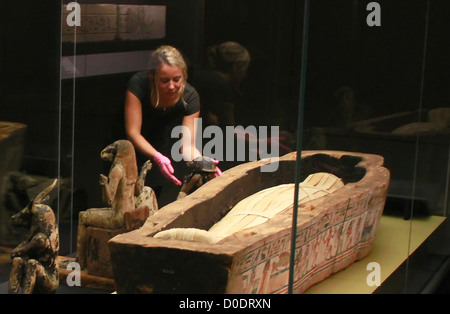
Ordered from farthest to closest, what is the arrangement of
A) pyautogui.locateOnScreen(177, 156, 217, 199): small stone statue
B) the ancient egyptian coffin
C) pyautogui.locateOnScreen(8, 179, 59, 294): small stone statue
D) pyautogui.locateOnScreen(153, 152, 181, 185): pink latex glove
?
pyautogui.locateOnScreen(153, 152, 181, 185): pink latex glove, pyautogui.locateOnScreen(177, 156, 217, 199): small stone statue, pyautogui.locateOnScreen(8, 179, 59, 294): small stone statue, the ancient egyptian coffin

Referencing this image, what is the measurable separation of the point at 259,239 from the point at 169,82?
949mm

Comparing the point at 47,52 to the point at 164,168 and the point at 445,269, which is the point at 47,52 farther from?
the point at 445,269

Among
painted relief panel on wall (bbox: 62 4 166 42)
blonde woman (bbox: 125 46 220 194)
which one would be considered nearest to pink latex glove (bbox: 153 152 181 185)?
blonde woman (bbox: 125 46 220 194)

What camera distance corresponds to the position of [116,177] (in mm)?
3699

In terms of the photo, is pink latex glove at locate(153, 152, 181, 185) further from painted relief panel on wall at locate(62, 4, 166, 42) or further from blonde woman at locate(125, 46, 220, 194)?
painted relief panel on wall at locate(62, 4, 166, 42)

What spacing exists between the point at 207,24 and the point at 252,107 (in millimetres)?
364

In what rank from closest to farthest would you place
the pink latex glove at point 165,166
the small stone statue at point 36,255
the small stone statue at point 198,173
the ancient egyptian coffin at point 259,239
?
the ancient egyptian coffin at point 259,239
the small stone statue at point 36,255
the small stone statue at point 198,173
the pink latex glove at point 165,166

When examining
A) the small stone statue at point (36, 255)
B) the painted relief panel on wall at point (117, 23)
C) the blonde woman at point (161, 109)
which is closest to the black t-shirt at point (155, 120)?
the blonde woman at point (161, 109)

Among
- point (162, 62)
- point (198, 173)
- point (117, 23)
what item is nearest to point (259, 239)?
point (198, 173)

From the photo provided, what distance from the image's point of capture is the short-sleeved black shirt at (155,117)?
3529mm

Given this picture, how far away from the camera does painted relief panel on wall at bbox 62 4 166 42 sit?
3.53m

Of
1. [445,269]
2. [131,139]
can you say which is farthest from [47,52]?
[445,269]

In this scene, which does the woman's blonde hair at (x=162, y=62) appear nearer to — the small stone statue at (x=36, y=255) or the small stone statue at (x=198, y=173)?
the small stone statue at (x=198, y=173)

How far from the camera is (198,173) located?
351 centimetres
